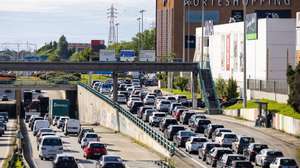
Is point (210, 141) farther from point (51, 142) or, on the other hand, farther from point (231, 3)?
point (231, 3)

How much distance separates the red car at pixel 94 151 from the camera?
2420 inches

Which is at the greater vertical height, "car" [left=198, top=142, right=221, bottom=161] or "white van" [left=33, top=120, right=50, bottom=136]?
"car" [left=198, top=142, right=221, bottom=161]

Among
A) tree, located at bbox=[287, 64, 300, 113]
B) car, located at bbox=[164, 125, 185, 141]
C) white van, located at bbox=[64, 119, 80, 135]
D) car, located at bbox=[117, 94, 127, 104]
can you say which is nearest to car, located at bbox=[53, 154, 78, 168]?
car, located at bbox=[164, 125, 185, 141]

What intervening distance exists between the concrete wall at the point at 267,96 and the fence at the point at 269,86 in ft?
1.52

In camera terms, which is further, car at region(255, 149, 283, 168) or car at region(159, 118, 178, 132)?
car at region(159, 118, 178, 132)

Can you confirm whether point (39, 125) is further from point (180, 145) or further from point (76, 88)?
point (76, 88)

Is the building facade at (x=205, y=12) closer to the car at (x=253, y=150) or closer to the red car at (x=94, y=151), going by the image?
the red car at (x=94, y=151)

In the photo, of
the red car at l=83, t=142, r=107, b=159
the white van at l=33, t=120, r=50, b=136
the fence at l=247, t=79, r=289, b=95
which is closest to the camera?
the red car at l=83, t=142, r=107, b=159

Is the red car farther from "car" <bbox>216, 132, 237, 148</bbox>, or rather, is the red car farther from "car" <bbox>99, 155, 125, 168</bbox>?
"car" <bbox>99, 155, 125, 168</bbox>

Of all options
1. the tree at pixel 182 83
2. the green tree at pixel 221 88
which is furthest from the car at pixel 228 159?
the tree at pixel 182 83

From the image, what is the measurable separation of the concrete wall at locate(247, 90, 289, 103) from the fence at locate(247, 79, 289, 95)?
0.46 meters

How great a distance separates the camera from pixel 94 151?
6153cm

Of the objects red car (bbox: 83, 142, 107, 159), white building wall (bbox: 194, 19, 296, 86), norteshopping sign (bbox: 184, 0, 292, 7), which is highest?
norteshopping sign (bbox: 184, 0, 292, 7)

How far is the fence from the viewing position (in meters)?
93.1
